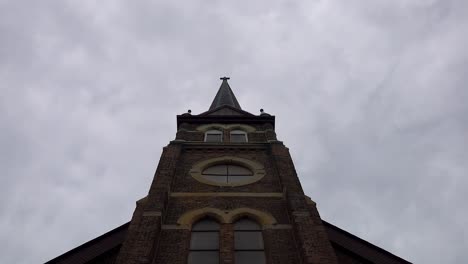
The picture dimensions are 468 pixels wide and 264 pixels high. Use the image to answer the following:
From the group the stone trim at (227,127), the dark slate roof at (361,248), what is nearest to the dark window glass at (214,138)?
the stone trim at (227,127)

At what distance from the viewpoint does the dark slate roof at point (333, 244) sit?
14086 mm

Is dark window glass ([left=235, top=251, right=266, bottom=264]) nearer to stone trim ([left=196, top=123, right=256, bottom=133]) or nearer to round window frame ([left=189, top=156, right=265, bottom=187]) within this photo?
round window frame ([left=189, top=156, right=265, bottom=187])

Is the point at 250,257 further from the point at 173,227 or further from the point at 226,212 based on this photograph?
the point at 173,227

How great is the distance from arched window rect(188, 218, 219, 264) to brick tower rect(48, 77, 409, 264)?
0.09 ft

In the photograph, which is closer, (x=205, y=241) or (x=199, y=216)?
(x=205, y=241)

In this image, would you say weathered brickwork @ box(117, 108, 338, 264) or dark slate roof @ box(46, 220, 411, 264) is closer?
weathered brickwork @ box(117, 108, 338, 264)

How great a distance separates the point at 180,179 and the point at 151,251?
5.00m

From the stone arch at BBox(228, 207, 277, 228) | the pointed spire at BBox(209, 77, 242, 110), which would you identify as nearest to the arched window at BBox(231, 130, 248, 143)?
the stone arch at BBox(228, 207, 277, 228)

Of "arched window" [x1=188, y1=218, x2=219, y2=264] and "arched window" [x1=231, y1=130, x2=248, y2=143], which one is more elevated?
"arched window" [x1=231, y1=130, x2=248, y2=143]

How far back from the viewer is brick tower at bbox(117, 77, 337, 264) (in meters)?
12.2

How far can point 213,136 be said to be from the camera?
72.6 ft

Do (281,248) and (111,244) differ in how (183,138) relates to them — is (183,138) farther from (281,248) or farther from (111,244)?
(281,248)

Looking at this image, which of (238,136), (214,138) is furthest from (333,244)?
(214,138)

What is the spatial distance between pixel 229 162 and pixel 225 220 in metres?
4.59
